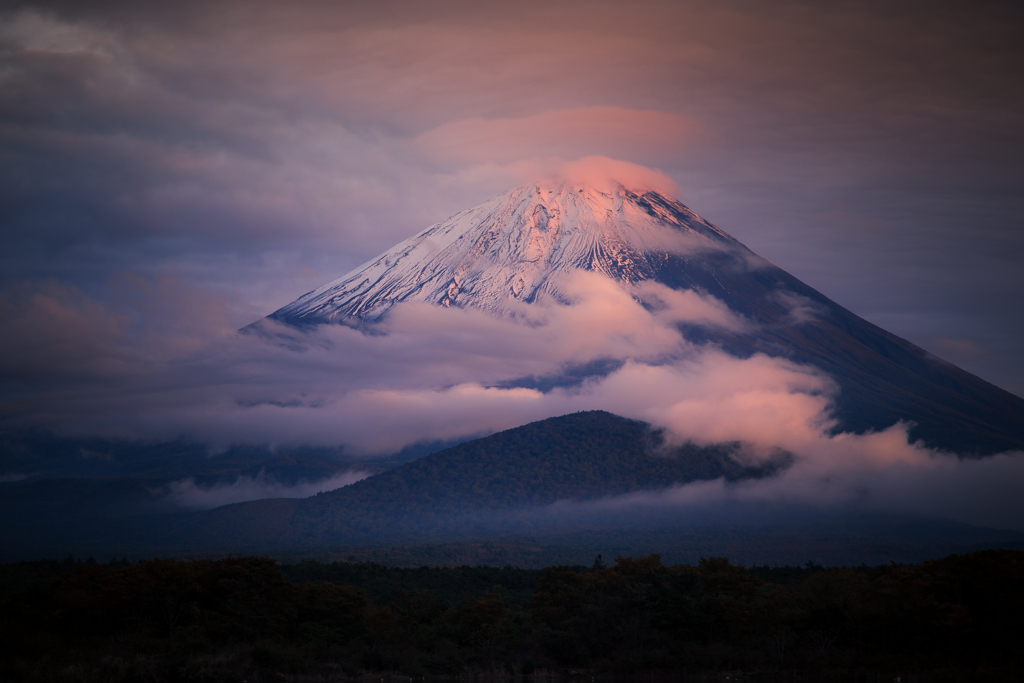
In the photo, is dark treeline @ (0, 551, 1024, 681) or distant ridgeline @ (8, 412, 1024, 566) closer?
dark treeline @ (0, 551, 1024, 681)

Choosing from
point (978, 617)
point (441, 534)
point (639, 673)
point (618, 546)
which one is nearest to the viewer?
point (978, 617)

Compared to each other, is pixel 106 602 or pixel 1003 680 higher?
pixel 106 602

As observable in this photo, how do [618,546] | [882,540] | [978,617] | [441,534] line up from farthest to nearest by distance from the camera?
[441,534] → [882,540] → [618,546] → [978,617]

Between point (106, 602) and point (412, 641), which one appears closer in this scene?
point (106, 602)

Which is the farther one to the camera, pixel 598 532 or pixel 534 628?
pixel 598 532

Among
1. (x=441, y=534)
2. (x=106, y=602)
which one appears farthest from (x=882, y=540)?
(x=106, y=602)

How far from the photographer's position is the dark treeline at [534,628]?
44500mm

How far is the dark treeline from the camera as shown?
44.5m

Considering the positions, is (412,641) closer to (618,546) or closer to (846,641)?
(846,641)

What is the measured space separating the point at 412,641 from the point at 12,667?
68.1ft

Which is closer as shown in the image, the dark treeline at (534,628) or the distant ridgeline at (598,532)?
the dark treeline at (534,628)

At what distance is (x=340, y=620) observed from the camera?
5453cm

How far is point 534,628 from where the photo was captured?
5581 centimetres

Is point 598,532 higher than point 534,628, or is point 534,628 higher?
point 598,532
